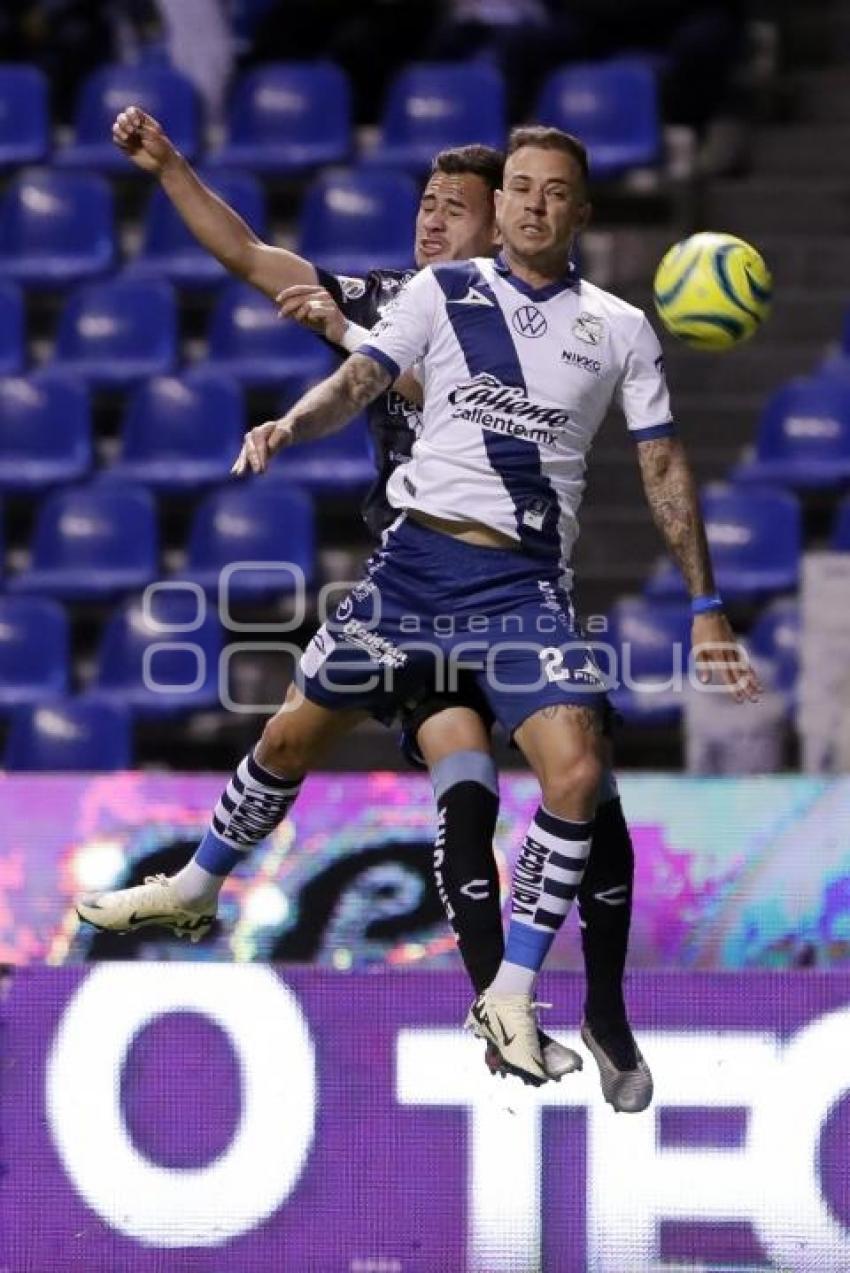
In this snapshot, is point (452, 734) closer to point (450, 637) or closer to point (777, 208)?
point (450, 637)

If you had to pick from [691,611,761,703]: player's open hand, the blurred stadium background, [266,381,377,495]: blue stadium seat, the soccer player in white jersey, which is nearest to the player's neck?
the soccer player in white jersey

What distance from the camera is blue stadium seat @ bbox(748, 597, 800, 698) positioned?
1058 centimetres

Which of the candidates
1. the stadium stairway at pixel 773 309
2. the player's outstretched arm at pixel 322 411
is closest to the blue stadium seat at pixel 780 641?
the stadium stairway at pixel 773 309

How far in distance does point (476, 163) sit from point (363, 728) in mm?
4346

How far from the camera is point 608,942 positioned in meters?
6.81

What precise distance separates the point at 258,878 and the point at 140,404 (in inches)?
154

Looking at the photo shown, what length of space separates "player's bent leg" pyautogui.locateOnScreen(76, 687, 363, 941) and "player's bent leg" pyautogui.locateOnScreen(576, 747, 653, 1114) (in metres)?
0.64

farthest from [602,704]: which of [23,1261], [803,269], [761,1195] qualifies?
[803,269]

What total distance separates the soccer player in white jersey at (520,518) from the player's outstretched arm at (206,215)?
2.13 feet

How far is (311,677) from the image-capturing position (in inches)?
264

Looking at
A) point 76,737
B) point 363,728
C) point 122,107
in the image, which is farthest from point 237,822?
point 122,107

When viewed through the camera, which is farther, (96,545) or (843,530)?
(96,545)

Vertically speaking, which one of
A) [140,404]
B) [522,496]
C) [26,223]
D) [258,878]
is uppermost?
[26,223]

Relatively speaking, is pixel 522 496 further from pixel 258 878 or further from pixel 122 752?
pixel 122 752
